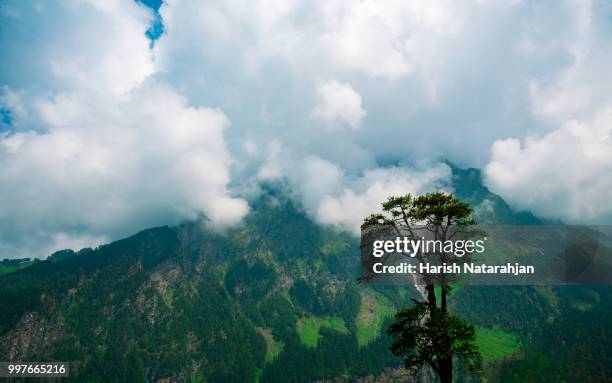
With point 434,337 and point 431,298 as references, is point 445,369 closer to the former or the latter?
point 434,337

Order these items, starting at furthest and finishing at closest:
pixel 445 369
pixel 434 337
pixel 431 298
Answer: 1. pixel 431 298
2. pixel 445 369
3. pixel 434 337

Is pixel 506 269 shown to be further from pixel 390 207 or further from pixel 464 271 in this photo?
pixel 390 207

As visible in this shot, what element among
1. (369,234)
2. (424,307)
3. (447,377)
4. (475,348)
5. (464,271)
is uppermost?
(369,234)

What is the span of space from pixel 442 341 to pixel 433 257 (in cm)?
507

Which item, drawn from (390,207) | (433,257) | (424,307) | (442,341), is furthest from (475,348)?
(390,207)

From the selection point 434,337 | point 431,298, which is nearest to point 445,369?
point 434,337

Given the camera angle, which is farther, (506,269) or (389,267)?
(506,269)

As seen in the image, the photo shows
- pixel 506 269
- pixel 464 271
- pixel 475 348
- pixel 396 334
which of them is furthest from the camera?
pixel 506 269

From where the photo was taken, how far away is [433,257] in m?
24.0

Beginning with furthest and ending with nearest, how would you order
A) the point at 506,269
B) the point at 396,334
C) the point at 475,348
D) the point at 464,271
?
the point at 506,269 → the point at 396,334 → the point at 464,271 → the point at 475,348

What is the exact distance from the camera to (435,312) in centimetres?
2391

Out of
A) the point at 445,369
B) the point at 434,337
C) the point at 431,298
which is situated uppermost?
the point at 431,298

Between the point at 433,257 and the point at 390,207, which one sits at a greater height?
the point at 390,207

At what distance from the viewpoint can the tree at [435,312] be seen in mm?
22562
